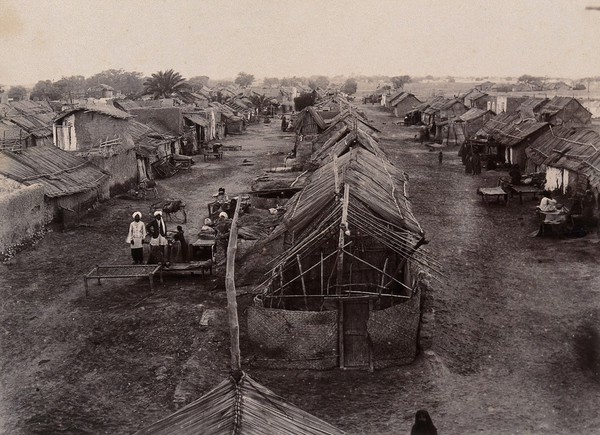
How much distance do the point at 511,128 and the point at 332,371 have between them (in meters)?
27.2

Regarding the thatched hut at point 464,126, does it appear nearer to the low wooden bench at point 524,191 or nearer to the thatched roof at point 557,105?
the thatched roof at point 557,105

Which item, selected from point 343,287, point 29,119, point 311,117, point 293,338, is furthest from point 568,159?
point 29,119

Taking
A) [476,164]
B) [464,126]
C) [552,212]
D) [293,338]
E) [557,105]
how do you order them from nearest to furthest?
[293,338] → [552,212] → [476,164] → [557,105] → [464,126]

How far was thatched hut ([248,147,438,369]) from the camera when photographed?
11.5 m

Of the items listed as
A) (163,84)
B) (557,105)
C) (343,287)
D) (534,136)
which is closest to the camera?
(343,287)

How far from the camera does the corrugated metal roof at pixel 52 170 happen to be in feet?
72.6

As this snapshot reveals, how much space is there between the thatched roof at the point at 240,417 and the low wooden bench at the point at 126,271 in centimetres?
925

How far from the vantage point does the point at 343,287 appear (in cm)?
1273

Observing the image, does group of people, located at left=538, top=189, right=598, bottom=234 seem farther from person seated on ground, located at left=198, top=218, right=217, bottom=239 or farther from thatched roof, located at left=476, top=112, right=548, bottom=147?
thatched roof, located at left=476, top=112, right=548, bottom=147

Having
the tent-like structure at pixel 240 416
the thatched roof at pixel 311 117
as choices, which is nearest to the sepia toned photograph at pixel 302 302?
the tent-like structure at pixel 240 416

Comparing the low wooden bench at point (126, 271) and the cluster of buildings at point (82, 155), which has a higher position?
the cluster of buildings at point (82, 155)

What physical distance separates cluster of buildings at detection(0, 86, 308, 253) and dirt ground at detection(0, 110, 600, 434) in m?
1.35

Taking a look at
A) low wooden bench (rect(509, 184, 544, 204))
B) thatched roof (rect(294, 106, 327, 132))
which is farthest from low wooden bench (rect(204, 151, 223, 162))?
low wooden bench (rect(509, 184, 544, 204))

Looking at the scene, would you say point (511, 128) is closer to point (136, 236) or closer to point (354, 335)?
point (136, 236)
